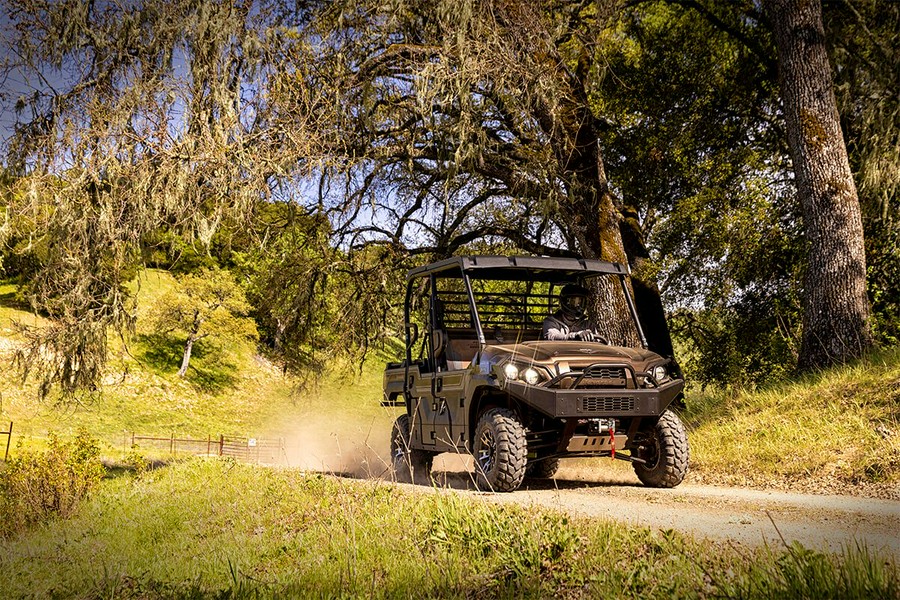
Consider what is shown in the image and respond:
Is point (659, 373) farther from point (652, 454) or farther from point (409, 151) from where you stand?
point (409, 151)

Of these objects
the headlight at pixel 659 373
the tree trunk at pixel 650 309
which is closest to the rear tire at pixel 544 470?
the headlight at pixel 659 373

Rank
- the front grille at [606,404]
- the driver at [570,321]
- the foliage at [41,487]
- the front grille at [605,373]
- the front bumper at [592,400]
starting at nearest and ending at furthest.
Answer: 1. the front bumper at [592,400]
2. the front grille at [606,404]
3. the front grille at [605,373]
4. the driver at [570,321]
5. the foliage at [41,487]

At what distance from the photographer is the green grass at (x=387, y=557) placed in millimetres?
4207

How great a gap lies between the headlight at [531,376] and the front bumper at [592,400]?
0.07 metres

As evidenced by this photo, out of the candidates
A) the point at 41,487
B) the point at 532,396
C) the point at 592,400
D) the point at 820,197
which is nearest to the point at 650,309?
the point at 820,197

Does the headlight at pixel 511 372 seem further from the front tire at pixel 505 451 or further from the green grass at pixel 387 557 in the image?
the green grass at pixel 387 557

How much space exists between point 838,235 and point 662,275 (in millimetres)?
4488

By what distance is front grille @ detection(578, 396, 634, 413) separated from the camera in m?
8.02

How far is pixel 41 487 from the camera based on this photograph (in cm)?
1232

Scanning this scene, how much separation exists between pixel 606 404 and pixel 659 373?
37.8 inches

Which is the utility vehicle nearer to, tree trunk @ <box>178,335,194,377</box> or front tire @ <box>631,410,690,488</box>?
front tire @ <box>631,410,690,488</box>

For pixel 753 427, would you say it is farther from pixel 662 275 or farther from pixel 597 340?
pixel 662 275

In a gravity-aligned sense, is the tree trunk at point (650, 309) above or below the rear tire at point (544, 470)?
above

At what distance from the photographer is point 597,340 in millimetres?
9906
